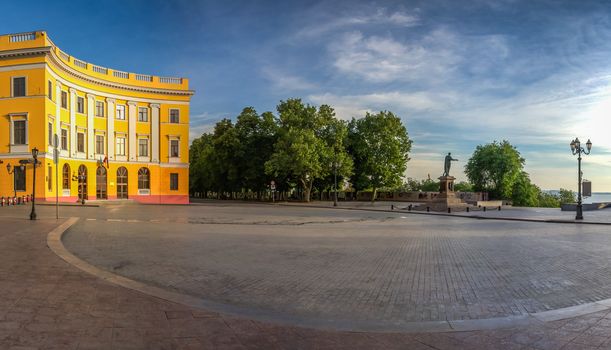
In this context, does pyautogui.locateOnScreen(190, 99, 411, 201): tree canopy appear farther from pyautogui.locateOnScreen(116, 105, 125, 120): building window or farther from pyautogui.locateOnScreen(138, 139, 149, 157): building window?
pyautogui.locateOnScreen(116, 105, 125, 120): building window

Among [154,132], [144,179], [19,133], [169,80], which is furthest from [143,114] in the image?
[19,133]

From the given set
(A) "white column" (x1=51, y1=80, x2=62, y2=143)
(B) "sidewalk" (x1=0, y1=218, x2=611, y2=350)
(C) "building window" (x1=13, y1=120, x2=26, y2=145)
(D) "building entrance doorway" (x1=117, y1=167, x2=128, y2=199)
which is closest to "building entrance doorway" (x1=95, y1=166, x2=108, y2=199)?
(D) "building entrance doorway" (x1=117, y1=167, x2=128, y2=199)

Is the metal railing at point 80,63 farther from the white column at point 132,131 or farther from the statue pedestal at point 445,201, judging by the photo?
the statue pedestal at point 445,201

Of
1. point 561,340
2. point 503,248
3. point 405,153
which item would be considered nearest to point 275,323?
point 561,340

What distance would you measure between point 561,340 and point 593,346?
31 cm

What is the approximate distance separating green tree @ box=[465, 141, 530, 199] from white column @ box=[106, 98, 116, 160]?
57137 millimetres

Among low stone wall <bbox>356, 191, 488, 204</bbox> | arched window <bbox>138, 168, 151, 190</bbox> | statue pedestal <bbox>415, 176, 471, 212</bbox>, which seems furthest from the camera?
low stone wall <bbox>356, 191, 488, 204</bbox>

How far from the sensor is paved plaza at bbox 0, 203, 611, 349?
4.82m

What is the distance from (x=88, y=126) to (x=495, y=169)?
60.9 m

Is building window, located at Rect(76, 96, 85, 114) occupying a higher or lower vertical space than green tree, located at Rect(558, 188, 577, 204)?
higher

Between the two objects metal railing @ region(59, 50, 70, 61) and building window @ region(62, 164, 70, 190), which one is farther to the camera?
metal railing @ region(59, 50, 70, 61)

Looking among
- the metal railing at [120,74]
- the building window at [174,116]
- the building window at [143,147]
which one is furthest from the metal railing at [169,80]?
the building window at [143,147]

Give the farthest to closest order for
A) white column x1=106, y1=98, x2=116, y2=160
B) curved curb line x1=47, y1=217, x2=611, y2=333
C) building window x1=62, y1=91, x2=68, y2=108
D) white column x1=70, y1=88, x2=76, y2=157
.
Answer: white column x1=106, y1=98, x2=116, y2=160
white column x1=70, y1=88, x2=76, y2=157
building window x1=62, y1=91, x2=68, y2=108
curved curb line x1=47, y1=217, x2=611, y2=333

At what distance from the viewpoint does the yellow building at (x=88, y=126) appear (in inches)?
1550
